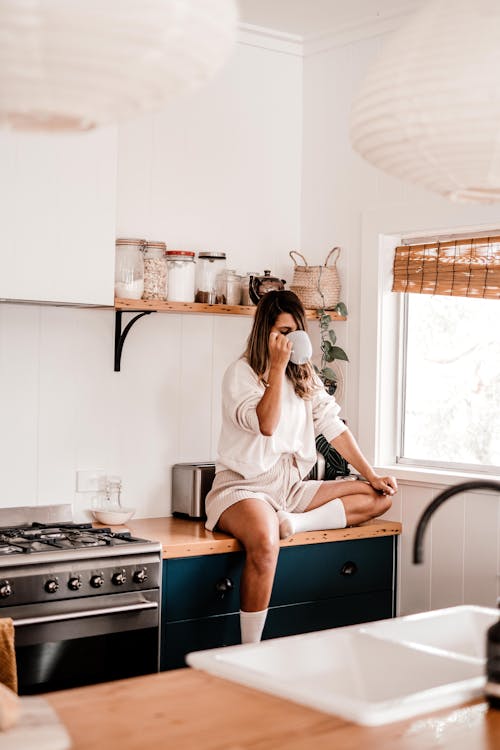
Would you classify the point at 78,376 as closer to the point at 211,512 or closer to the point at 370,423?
the point at 211,512

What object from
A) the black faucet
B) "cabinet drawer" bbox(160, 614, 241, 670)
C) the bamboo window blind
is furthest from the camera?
the bamboo window blind

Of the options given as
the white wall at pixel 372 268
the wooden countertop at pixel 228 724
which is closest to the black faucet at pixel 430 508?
the wooden countertop at pixel 228 724

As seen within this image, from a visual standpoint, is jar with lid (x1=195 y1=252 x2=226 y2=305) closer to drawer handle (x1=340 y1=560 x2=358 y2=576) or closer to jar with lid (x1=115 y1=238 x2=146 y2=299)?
jar with lid (x1=115 y1=238 x2=146 y2=299)

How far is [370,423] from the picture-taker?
4.38 metres

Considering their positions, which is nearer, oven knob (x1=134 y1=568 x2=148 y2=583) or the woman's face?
oven knob (x1=134 y1=568 x2=148 y2=583)

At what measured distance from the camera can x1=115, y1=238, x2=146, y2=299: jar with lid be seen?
379cm

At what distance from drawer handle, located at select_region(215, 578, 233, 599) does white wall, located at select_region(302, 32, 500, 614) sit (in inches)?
34.1

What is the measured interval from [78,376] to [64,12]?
2.81 metres

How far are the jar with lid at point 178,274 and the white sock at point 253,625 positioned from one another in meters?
1.21

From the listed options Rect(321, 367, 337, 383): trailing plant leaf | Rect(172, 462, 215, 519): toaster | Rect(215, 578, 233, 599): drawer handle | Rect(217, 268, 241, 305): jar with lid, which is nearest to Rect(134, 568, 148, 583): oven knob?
Rect(215, 578, 233, 599): drawer handle

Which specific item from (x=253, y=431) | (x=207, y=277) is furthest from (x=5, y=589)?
(x=207, y=277)

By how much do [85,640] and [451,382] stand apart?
180cm

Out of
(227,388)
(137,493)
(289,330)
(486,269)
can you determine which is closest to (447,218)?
(486,269)

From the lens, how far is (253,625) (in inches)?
141
